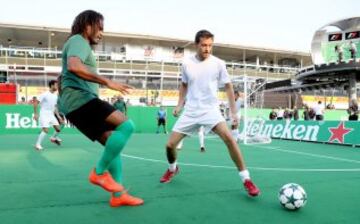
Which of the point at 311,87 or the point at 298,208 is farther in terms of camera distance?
the point at 311,87

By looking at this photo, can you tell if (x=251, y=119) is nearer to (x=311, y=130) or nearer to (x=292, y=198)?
(x=311, y=130)

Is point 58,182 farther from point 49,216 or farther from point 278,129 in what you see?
point 278,129

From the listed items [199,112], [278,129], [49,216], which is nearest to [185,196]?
[199,112]

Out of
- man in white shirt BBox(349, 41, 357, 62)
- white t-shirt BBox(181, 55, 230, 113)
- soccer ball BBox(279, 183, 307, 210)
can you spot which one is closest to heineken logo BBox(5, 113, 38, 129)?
white t-shirt BBox(181, 55, 230, 113)

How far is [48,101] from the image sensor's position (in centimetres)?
1156

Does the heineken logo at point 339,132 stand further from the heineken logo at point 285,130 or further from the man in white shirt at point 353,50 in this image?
the man in white shirt at point 353,50

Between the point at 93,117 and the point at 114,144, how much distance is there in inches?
13.5

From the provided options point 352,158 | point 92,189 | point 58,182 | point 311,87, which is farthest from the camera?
point 311,87

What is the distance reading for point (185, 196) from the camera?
4586mm

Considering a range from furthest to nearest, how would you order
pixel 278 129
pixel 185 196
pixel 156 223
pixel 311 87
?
pixel 311 87 < pixel 278 129 < pixel 185 196 < pixel 156 223

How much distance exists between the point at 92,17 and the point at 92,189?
2.26 metres

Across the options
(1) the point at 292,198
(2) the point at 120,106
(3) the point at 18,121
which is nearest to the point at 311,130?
(2) the point at 120,106

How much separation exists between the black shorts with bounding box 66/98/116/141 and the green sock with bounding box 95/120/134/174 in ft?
0.31

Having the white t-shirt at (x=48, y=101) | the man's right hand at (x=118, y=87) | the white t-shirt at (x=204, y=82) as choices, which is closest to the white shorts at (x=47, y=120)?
the white t-shirt at (x=48, y=101)
